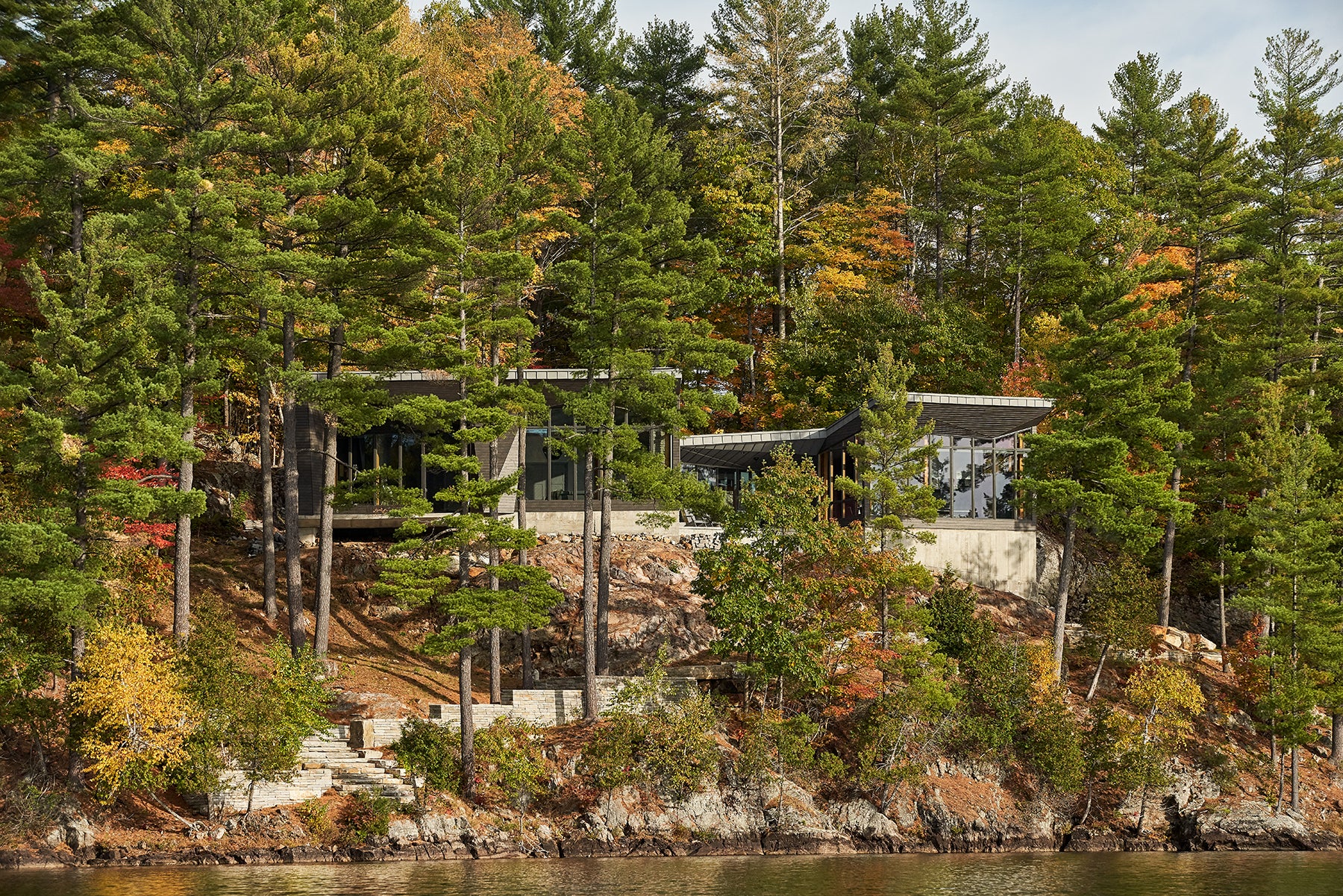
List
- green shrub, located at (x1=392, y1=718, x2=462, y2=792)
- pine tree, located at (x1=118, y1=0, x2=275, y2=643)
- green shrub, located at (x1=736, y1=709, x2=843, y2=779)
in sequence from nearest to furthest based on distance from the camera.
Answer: green shrub, located at (x1=392, y1=718, x2=462, y2=792) < pine tree, located at (x1=118, y1=0, x2=275, y2=643) < green shrub, located at (x1=736, y1=709, x2=843, y2=779)

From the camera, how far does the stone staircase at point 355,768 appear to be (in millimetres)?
29234

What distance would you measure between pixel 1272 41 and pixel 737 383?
25.1 metres

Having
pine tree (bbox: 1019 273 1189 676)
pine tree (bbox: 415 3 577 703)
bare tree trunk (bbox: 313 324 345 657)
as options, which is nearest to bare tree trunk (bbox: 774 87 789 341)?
pine tree (bbox: 1019 273 1189 676)

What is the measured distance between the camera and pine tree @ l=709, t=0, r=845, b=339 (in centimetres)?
5466

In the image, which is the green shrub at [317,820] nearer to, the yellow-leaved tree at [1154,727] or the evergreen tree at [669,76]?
the yellow-leaved tree at [1154,727]

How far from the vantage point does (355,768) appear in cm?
2964

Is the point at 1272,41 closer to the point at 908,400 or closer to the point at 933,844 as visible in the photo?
the point at 908,400

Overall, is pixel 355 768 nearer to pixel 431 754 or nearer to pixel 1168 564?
pixel 431 754

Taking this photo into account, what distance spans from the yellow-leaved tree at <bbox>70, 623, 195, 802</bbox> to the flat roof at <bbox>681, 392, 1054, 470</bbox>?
69.1ft

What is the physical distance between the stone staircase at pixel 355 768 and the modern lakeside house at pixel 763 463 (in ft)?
40.0

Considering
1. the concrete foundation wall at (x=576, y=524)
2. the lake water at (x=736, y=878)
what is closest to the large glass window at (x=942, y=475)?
the concrete foundation wall at (x=576, y=524)

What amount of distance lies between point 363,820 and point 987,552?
78.7 ft

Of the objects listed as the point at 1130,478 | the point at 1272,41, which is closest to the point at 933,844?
the point at 1130,478

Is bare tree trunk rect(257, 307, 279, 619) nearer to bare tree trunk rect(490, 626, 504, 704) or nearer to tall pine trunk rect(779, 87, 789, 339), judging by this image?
bare tree trunk rect(490, 626, 504, 704)
